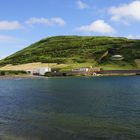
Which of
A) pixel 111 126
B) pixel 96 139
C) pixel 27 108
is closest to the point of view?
pixel 96 139

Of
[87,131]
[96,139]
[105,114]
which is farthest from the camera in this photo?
[105,114]

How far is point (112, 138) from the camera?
46844 mm

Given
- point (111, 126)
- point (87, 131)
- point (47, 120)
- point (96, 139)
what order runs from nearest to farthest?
1. point (96, 139)
2. point (87, 131)
3. point (111, 126)
4. point (47, 120)

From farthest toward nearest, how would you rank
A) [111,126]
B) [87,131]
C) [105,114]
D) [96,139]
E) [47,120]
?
[105,114] < [47,120] < [111,126] < [87,131] < [96,139]

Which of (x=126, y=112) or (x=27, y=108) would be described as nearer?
(x=126, y=112)

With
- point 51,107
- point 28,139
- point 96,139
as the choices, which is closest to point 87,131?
point 96,139

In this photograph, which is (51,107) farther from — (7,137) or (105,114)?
(7,137)

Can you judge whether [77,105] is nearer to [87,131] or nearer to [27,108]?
[27,108]

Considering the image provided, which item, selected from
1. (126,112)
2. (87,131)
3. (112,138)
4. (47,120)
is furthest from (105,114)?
(112,138)

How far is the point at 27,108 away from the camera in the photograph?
79.2 metres

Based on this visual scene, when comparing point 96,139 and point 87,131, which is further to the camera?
point 87,131

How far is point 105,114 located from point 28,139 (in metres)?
23.6

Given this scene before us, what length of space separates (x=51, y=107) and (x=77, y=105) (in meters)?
6.57

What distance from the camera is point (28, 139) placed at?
46.8 metres
